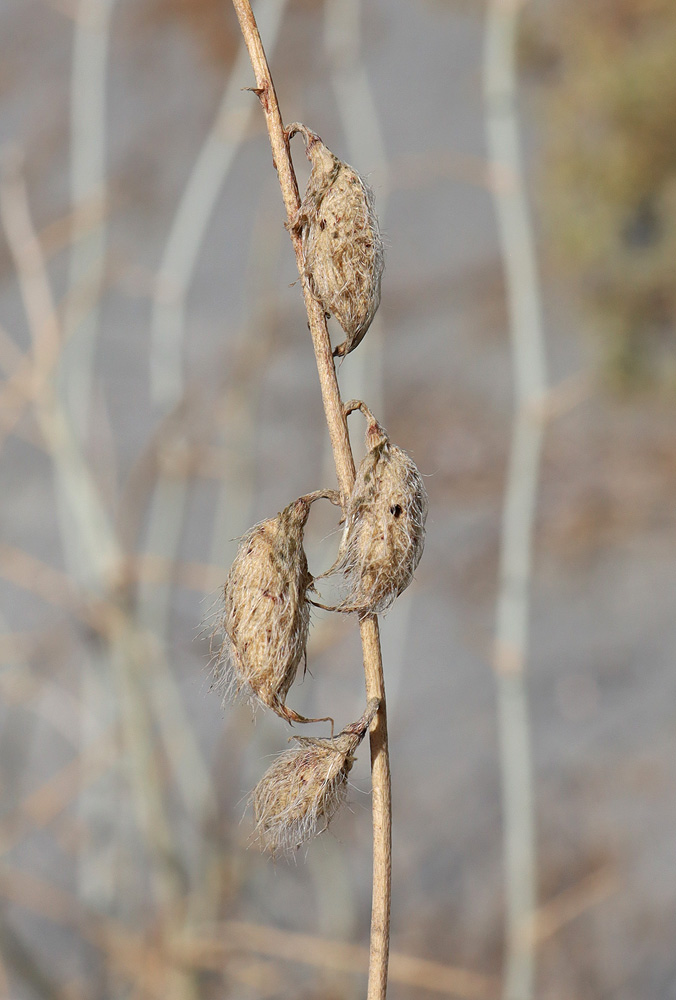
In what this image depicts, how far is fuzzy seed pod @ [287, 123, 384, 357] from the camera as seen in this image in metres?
0.14

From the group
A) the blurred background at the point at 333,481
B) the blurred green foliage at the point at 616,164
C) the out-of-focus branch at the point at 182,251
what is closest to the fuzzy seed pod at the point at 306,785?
the blurred background at the point at 333,481

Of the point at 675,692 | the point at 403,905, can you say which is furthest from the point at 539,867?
the point at 675,692

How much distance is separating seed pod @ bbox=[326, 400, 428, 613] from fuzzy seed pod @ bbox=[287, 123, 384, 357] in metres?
0.02

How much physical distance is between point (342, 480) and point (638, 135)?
0.87 meters

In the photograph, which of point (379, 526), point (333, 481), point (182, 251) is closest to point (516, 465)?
point (333, 481)

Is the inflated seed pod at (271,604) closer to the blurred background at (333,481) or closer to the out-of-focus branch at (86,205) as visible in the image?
the blurred background at (333,481)

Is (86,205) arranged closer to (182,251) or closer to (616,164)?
(182,251)

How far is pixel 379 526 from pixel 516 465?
56 cm

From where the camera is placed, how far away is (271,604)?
0.49ft

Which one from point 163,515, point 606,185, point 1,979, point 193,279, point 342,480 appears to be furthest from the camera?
point 193,279

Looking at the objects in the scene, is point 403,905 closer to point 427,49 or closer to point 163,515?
point 163,515

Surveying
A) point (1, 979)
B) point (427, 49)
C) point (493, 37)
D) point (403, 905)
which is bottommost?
point (1, 979)

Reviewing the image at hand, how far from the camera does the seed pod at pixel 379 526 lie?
5.6 inches

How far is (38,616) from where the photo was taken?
90 centimetres
